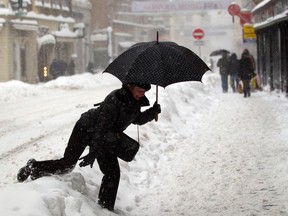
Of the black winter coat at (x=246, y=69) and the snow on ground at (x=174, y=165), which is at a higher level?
the black winter coat at (x=246, y=69)

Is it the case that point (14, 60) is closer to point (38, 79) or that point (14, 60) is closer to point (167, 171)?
point (38, 79)

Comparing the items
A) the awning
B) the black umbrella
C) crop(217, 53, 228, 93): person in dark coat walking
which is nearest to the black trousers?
the black umbrella

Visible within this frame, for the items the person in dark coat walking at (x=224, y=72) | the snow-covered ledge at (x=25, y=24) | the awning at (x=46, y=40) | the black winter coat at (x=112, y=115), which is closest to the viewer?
the black winter coat at (x=112, y=115)

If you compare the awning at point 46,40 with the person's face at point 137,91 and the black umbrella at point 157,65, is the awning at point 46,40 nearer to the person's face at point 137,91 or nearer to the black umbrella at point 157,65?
the black umbrella at point 157,65

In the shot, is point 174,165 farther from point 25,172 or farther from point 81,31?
point 81,31

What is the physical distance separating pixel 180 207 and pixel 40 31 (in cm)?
3072

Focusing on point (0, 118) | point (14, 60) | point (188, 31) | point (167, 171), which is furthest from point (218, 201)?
point (188, 31)

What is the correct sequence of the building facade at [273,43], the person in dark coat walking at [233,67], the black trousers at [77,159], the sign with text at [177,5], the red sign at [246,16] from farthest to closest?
the sign with text at [177,5], the red sign at [246,16], the person in dark coat walking at [233,67], the building facade at [273,43], the black trousers at [77,159]

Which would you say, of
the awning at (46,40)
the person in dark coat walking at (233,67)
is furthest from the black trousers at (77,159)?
the awning at (46,40)

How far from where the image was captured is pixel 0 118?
12.7 metres

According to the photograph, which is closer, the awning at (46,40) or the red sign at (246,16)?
the red sign at (246,16)

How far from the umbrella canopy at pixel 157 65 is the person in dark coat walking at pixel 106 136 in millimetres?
145

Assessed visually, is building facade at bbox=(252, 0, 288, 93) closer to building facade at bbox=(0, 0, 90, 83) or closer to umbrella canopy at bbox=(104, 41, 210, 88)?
umbrella canopy at bbox=(104, 41, 210, 88)

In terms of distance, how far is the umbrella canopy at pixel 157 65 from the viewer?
15.3 ft
